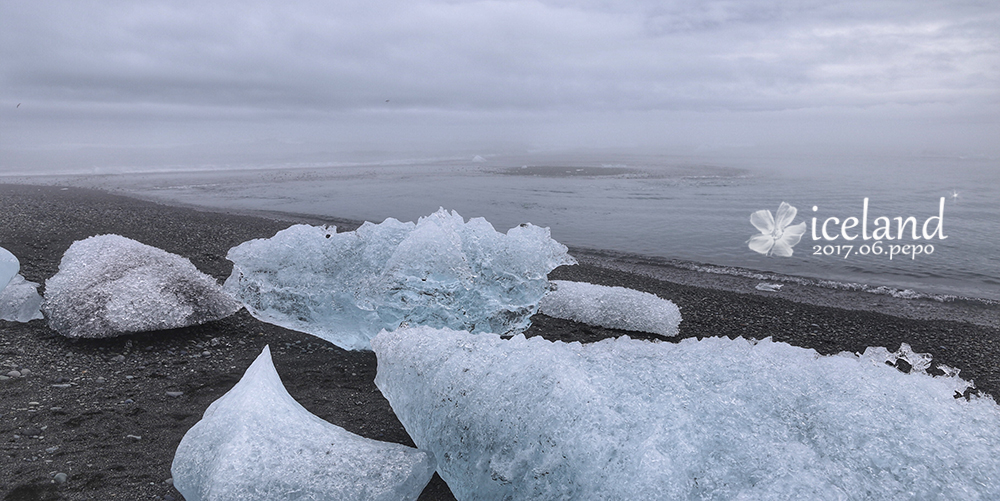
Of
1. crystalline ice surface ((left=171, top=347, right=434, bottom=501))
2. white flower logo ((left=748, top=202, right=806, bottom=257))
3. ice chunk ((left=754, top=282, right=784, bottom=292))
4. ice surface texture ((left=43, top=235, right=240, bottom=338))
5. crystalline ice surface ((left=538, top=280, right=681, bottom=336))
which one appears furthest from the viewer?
white flower logo ((left=748, top=202, right=806, bottom=257))

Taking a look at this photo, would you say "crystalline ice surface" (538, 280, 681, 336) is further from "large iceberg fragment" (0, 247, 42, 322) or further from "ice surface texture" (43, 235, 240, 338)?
"large iceberg fragment" (0, 247, 42, 322)

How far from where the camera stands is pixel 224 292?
18.6 feet

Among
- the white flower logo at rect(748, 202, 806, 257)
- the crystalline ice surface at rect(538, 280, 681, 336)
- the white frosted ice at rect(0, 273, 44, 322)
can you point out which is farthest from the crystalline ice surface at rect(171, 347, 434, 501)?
the white flower logo at rect(748, 202, 806, 257)

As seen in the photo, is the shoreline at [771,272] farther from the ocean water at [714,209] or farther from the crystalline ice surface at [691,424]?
the crystalline ice surface at [691,424]

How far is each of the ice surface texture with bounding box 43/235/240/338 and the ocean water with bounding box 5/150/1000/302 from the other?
8.78 metres

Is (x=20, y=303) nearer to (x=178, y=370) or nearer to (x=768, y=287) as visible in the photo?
(x=178, y=370)

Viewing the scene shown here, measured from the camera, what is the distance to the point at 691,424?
8.61 ft

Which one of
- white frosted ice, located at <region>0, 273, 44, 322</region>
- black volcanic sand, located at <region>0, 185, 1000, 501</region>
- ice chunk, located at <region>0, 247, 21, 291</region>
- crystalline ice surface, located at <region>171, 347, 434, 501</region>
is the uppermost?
ice chunk, located at <region>0, 247, 21, 291</region>

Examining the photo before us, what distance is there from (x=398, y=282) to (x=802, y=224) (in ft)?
48.0

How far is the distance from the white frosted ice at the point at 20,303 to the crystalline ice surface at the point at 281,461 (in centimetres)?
354

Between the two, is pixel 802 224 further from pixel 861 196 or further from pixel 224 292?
pixel 224 292

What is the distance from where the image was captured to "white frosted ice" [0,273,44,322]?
17.5 feet

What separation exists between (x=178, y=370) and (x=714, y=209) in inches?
683

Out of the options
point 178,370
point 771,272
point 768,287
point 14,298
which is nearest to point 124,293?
point 178,370
